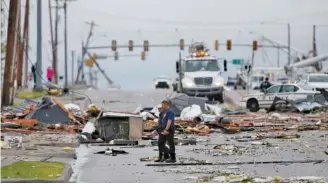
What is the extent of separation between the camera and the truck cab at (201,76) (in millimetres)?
51500

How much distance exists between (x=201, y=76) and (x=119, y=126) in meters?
26.3

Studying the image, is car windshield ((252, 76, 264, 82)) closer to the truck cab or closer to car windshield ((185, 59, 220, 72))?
the truck cab

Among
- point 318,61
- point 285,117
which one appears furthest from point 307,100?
point 318,61

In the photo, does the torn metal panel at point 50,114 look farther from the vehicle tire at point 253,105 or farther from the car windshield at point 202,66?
the car windshield at point 202,66

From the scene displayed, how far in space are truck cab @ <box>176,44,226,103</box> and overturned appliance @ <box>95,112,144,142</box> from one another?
84.0 feet

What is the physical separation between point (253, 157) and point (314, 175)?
13.8 feet

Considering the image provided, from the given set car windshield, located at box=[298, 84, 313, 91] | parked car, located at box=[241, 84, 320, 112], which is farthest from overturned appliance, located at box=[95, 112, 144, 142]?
car windshield, located at box=[298, 84, 313, 91]

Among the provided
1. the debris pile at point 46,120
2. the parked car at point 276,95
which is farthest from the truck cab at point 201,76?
the debris pile at point 46,120

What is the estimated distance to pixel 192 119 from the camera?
105 ft

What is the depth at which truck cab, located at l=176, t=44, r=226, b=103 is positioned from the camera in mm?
51500

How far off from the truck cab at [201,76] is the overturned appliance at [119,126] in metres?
25.6

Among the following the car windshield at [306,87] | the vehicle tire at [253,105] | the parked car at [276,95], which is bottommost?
the vehicle tire at [253,105]

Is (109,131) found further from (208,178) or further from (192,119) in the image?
(208,178)

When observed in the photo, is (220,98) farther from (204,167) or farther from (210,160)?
(204,167)
